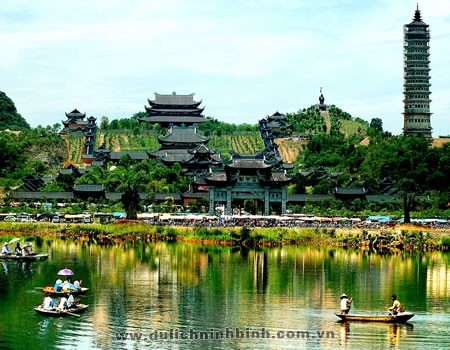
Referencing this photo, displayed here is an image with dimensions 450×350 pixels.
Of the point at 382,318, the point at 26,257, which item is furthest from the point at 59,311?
the point at 26,257

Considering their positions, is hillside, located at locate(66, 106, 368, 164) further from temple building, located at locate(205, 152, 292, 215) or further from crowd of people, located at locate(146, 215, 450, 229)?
crowd of people, located at locate(146, 215, 450, 229)

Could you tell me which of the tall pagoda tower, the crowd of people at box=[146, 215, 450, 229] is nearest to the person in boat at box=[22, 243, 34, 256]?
the crowd of people at box=[146, 215, 450, 229]

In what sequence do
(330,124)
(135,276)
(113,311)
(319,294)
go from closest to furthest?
(113,311) < (319,294) < (135,276) < (330,124)

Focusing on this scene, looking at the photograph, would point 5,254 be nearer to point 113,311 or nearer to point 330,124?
point 113,311

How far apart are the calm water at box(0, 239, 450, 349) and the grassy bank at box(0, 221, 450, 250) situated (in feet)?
11.5

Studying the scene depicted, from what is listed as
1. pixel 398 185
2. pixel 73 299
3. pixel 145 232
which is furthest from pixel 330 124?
pixel 73 299

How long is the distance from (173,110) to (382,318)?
96768 millimetres

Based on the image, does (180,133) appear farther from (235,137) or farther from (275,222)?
(275,222)

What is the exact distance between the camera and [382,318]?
38.5m

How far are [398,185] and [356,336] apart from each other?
6480 cm

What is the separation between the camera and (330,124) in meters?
144

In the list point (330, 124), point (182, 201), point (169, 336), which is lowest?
point (169, 336)

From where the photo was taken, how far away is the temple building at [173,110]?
132863mm

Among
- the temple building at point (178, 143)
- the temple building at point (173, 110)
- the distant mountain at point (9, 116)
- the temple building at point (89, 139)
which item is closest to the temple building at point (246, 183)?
the temple building at point (178, 143)
